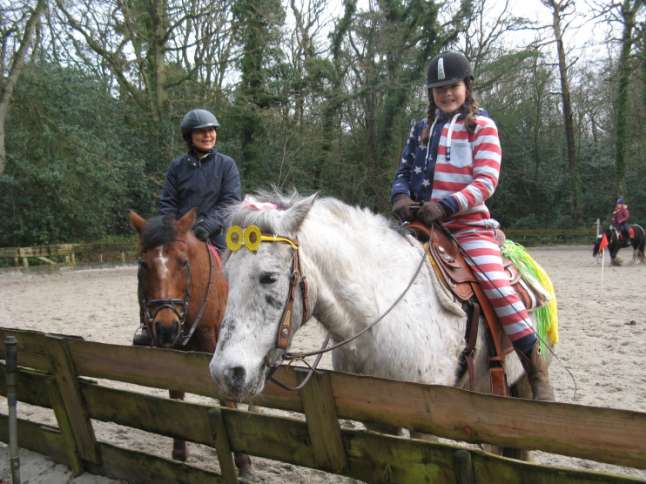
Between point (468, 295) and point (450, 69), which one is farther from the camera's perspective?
point (450, 69)

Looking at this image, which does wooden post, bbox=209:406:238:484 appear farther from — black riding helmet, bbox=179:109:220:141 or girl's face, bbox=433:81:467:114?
black riding helmet, bbox=179:109:220:141

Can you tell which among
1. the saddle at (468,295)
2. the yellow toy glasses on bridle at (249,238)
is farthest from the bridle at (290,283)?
the saddle at (468,295)

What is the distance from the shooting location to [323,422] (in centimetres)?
250

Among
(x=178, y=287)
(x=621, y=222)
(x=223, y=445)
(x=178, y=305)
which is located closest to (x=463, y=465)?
(x=223, y=445)

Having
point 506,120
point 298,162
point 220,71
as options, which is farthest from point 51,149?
point 506,120

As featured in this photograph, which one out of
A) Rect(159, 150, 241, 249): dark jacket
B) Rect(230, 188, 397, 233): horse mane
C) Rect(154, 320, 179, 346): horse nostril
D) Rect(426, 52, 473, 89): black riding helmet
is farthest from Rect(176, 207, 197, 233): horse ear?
Rect(426, 52, 473, 89): black riding helmet

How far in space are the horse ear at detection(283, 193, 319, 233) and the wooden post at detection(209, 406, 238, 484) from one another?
47.9 inches

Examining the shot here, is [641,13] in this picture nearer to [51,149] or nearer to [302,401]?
[51,149]

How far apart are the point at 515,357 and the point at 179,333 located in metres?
2.17

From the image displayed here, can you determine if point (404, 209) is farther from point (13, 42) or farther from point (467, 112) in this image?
point (13, 42)

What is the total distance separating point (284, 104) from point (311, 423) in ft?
69.1

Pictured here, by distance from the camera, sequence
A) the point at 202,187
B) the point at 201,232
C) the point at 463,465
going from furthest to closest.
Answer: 1. the point at 202,187
2. the point at 201,232
3. the point at 463,465

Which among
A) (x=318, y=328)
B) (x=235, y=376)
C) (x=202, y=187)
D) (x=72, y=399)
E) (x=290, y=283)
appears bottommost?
(x=318, y=328)

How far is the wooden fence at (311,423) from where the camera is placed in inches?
76.0
